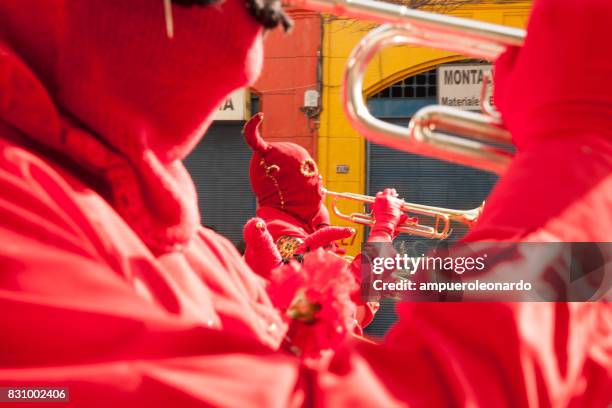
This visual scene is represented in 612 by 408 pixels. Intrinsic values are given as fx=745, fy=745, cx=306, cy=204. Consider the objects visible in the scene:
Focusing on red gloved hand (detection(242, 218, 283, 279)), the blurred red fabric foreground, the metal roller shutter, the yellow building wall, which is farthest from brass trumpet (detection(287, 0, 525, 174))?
the metal roller shutter

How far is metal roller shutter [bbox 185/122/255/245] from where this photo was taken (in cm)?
896

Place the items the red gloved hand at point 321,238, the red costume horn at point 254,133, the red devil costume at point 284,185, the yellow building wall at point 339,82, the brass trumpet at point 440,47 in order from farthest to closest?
the yellow building wall at point 339,82, the red devil costume at point 284,185, the red costume horn at point 254,133, the red gloved hand at point 321,238, the brass trumpet at point 440,47

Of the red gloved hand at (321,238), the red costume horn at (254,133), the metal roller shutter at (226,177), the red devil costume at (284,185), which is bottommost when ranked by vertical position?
the metal roller shutter at (226,177)

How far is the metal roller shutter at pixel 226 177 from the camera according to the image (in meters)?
8.96

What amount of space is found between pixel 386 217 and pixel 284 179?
1.98 ft

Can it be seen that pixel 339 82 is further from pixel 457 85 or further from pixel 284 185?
pixel 284 185

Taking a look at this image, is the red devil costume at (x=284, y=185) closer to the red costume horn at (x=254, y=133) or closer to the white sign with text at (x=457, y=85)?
the red costume horn at (x=254, y=133)

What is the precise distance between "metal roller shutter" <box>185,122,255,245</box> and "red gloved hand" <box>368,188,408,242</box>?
4.73 m

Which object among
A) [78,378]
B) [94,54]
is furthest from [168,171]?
[78,378]

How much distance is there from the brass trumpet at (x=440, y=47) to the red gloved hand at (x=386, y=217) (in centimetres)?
263

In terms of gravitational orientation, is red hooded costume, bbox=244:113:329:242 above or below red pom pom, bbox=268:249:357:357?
below

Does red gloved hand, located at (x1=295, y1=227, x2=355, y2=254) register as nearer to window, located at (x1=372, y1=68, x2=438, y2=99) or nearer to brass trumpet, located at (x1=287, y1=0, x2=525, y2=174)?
brass trumpet, located at (x1=287, y1=0, x2=525, y2=174)

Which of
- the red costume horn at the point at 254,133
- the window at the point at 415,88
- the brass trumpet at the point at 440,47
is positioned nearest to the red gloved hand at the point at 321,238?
the red costume horn at the point at 254,133

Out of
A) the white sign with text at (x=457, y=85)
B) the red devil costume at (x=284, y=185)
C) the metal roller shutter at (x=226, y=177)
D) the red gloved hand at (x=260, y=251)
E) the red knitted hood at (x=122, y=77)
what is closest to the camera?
the red knitted hood at (x=122, y=77)
